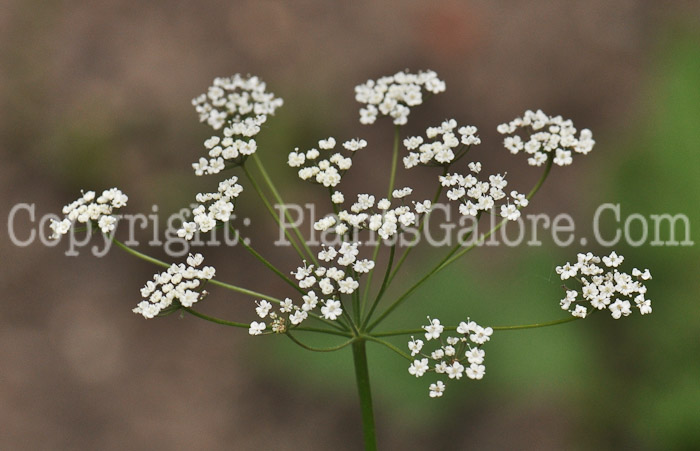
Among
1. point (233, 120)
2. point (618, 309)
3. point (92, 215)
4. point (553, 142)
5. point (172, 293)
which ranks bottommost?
point (618, 309)

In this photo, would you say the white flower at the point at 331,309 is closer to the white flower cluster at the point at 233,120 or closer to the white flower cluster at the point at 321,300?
the white flower cluster at the point at 321,300

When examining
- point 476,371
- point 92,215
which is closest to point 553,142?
point 476,371

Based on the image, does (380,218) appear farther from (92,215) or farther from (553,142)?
(92,215)

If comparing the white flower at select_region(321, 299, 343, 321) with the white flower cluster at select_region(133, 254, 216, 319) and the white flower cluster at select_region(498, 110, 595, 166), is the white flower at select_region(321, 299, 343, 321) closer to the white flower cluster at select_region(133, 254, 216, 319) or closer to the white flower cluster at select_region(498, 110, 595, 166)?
the white flower cluster at select_region(133, 254, 216, 319)

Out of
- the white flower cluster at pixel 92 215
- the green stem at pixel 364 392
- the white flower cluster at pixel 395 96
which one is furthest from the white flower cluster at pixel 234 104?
the green stem at pixel 364 392

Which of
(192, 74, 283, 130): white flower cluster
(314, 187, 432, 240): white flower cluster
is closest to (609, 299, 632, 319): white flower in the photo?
→ (314, 187, 432, 240): white flower cluster
